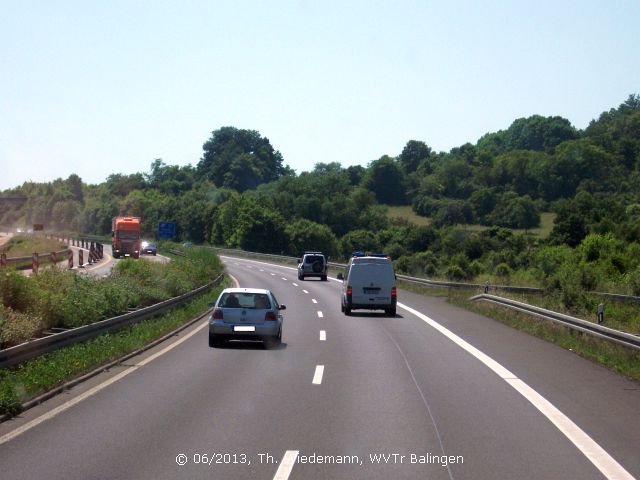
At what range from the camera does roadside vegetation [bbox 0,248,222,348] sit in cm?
1691

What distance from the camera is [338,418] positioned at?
10445mm

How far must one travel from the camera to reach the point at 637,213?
357 feet

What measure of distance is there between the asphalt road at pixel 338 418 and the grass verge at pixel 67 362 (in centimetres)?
43

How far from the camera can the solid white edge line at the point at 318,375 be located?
13.7 m

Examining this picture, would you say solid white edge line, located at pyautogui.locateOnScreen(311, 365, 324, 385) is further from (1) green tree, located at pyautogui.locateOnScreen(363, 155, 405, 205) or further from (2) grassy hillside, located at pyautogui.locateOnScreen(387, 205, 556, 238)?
(1) green tree, located at pyautogui.locateOnScreen(363, 155, 405, 205)

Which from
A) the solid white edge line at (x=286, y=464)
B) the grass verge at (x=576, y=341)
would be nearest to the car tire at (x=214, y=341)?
the grass verge at (x=576, y=341)

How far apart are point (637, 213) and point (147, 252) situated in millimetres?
64659

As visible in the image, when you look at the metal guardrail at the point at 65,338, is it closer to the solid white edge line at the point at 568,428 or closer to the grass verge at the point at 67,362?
the grass verge at the point at 67,362

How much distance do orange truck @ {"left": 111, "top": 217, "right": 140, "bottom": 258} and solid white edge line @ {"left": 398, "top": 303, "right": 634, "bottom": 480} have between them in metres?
55.1

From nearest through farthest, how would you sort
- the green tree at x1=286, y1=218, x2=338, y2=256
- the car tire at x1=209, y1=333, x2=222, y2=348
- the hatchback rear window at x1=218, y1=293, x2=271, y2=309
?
1. the car tire at x1=209, y1=333, x2=222, y2=348
2. the hatchback rear window at x1=218, y1=293, x2=271, y2=309
3. the green tree at x1=286, y1=218, x2=338, y2=256

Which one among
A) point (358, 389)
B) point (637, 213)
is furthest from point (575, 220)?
point (358, 389)

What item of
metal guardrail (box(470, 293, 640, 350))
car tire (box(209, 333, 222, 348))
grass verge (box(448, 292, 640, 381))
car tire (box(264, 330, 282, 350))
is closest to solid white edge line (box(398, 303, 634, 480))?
grass verge (box(448, 292, 640, 381))

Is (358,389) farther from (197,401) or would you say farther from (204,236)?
(204,236)

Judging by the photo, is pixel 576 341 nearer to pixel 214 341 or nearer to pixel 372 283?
pixel 214 341
